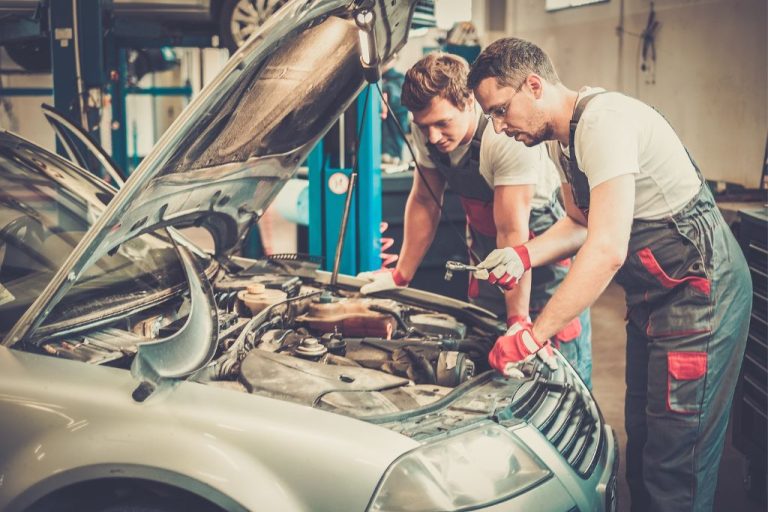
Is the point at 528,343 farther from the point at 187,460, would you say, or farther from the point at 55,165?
the point at 55,165

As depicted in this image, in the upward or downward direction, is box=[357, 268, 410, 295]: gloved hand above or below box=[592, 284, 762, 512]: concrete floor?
above

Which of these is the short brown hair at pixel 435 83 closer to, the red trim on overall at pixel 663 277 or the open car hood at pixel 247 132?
the open car hood at pixel 247 132

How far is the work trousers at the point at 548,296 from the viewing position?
291 centimetres

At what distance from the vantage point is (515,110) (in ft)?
7.03

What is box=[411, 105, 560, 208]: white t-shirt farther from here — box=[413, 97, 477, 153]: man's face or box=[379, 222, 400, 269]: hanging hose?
box=[379, 222, 400, 269]: hanging hose

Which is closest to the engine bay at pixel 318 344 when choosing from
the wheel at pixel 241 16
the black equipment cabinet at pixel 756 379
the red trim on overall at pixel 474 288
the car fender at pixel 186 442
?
the car fender at pixel 186 442

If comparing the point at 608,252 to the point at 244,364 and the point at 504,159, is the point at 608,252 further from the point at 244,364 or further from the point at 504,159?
the point at 244,364

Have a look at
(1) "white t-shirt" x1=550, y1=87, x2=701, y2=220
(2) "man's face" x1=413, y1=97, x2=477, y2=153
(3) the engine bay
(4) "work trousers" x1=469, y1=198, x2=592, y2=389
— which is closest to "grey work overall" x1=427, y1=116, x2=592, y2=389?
(4) "work trousers" x1=469, y1=198, x2=592, y2=389

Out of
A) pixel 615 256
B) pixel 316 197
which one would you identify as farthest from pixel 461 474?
pixel 316 197

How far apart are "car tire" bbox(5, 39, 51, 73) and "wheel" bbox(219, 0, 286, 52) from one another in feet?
3.71

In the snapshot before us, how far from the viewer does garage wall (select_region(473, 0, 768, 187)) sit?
612cm

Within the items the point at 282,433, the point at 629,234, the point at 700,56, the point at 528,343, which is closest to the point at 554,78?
the point at 629,234

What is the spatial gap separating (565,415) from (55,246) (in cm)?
146

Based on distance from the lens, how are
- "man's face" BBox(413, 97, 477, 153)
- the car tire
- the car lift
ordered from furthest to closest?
the car tire
the car lift
"man's face" BBox(413, 97, 477, 153)
